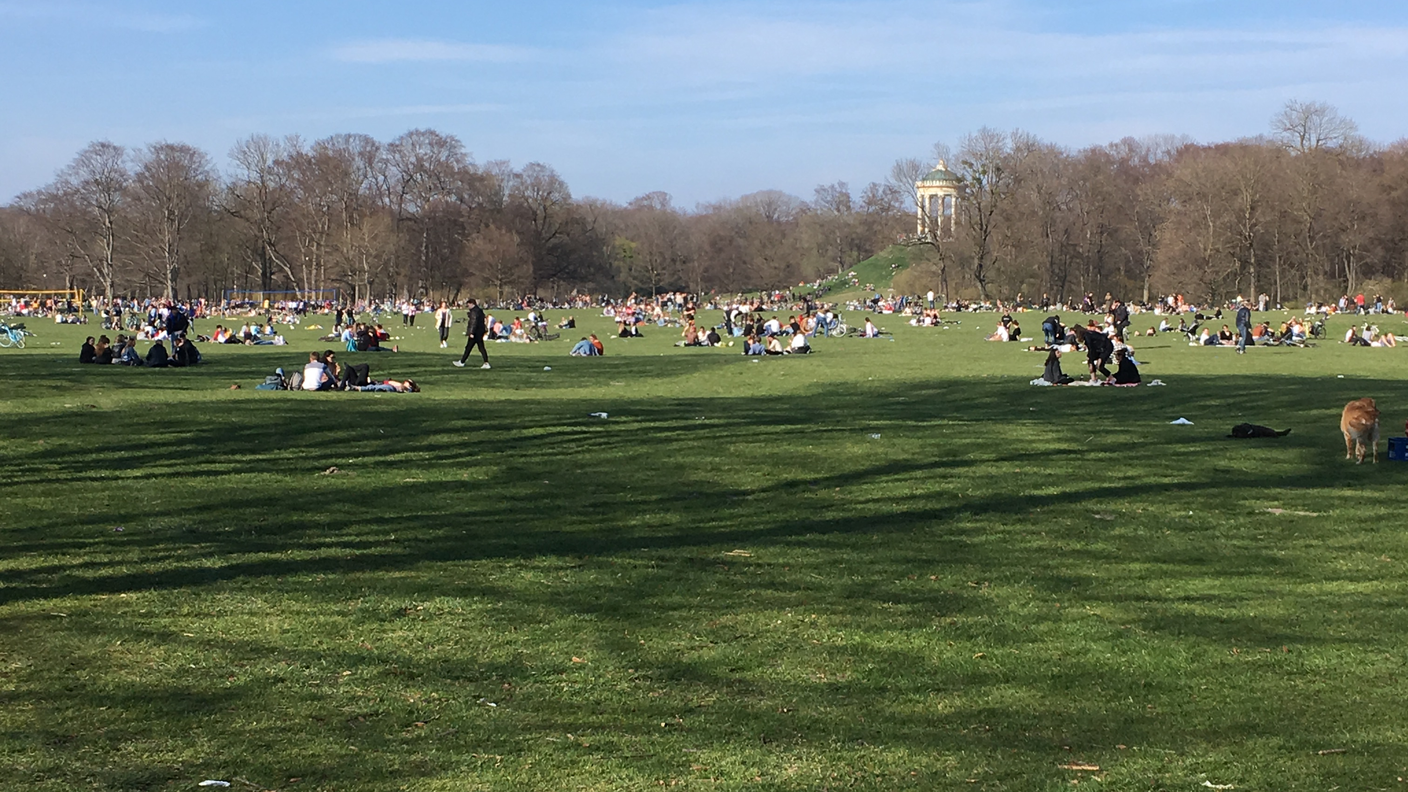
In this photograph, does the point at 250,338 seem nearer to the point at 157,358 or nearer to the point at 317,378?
the point at 157,358

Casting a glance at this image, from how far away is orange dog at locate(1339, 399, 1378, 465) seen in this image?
53.0 feet

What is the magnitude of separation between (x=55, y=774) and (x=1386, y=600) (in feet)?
29.6

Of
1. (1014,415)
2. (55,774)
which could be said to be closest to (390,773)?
(55,774)

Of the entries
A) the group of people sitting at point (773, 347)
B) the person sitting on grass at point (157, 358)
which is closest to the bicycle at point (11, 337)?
the person sitting on grass at point (157, 358)

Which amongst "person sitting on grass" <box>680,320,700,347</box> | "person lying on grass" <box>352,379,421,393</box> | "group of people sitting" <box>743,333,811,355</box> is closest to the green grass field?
"person lying on grass" <box>352,379,421,393</box>

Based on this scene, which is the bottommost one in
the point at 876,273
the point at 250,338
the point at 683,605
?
the point at 683,605

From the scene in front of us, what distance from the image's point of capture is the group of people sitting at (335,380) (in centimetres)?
2455

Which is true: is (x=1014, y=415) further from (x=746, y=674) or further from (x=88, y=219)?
(x=88, y=219)

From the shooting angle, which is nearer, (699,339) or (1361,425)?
(1361,425)

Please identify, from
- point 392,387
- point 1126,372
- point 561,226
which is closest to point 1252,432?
point 1126,372

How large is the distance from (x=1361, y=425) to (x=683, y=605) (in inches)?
442

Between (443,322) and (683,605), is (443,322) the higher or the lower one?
the higher one

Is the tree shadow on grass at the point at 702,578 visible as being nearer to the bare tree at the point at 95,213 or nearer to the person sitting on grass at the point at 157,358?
the person sitting on grass at the point at 157,358

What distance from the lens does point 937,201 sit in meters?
148
